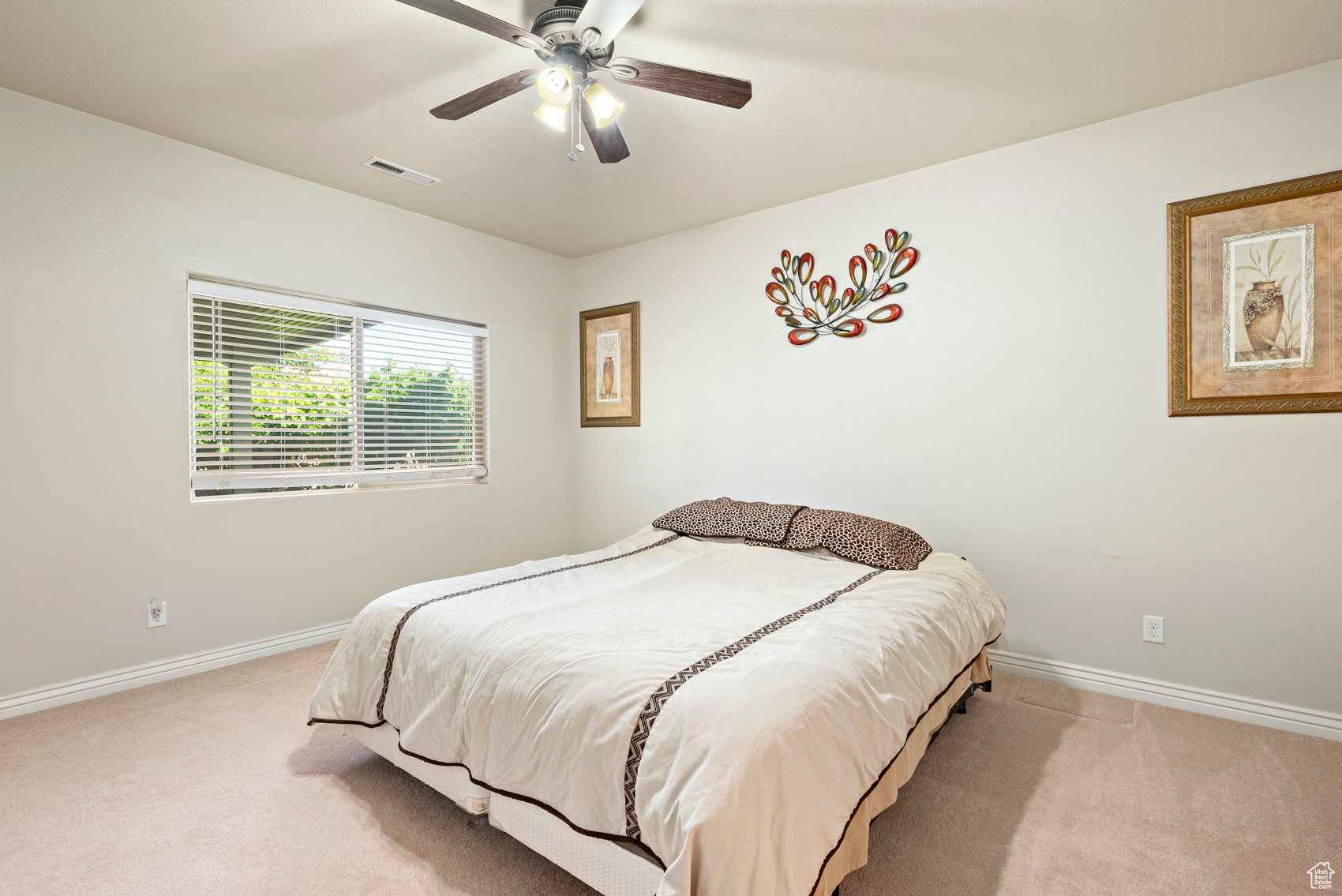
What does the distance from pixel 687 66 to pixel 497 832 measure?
253 cm

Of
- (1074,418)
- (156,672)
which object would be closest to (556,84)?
(1074,418)

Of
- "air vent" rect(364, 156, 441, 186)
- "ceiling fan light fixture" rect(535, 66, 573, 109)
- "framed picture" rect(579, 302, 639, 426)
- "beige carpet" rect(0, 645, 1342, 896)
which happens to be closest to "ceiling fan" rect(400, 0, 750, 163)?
"ceiling fan light fixture" rect(535, 66, 573, 109)

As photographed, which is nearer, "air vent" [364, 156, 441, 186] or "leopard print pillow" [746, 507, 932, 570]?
"leopard print pillow" [746, 507, 932, 570]

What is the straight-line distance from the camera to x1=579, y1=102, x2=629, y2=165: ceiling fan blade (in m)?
2.04

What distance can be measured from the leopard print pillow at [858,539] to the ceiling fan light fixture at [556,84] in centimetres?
201

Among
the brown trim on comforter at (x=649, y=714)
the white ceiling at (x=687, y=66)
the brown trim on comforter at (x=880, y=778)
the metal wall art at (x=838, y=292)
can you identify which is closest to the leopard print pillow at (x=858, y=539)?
the brown trim on comforter at (x=880, y=778)

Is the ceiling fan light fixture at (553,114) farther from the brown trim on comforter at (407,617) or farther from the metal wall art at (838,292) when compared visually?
the metal wall art at (838,292)

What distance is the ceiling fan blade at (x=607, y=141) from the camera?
204 cm

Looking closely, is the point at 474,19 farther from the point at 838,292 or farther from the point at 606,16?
the point at 838,292

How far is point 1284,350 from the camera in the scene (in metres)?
2.30

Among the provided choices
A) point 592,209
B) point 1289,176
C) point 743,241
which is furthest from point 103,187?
point 1289,176

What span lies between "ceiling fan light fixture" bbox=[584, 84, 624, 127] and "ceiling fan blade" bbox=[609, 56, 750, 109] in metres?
0.07

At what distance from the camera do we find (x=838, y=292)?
131 inches

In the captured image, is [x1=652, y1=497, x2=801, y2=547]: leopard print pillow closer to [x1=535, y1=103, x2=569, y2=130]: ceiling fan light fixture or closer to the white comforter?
the white comforter
